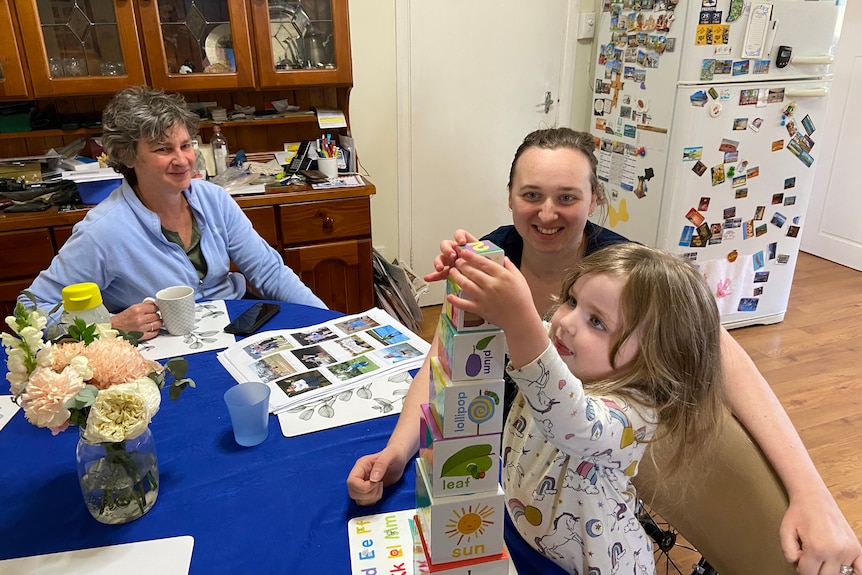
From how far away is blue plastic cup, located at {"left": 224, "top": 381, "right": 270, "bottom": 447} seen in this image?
104 centimetres

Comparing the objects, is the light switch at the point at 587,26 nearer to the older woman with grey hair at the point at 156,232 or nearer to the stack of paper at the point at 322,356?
the older woman with grey hair at the point at 156,232

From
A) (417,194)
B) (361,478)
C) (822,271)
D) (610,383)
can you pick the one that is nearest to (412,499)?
(361,478)

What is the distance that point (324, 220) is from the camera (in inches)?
102

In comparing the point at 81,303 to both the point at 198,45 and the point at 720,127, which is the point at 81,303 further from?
the point at 720,127

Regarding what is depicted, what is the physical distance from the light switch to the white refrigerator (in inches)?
4.6

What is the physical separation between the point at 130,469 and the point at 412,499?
0.42 m

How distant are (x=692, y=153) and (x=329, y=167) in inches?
63.2

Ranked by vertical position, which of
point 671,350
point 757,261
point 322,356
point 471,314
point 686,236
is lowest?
point 757,261

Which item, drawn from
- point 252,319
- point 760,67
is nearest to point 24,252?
point 252,319

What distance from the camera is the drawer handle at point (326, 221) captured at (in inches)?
101

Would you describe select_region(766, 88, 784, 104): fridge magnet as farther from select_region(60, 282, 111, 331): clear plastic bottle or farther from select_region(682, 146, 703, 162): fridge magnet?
select_region(60, 282, 111, 331): clear plastic bottle

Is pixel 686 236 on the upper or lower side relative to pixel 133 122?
lower

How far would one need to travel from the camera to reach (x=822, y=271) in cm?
387

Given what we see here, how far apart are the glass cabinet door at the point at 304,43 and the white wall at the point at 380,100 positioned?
28cm
